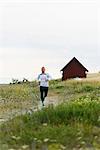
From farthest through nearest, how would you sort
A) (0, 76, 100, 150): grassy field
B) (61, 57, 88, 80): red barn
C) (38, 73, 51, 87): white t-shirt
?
(61, 57, 88, 80): red barn → (38, 73, 51, 87): white t-shirt → (0, 76, 100, 150): grassy field

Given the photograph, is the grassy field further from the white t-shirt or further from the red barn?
the red barn

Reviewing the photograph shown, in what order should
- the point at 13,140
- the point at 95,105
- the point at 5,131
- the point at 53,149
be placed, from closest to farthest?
the point at 53,149
the point at 13,140
the point at 5,131
the point at 95,105

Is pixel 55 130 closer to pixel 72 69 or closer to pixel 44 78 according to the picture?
pixel 44 78

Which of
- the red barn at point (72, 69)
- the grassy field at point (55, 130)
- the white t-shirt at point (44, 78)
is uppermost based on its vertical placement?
the red barn at point (72, 69)

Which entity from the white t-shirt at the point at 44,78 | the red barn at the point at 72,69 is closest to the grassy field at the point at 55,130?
the white t-shirt at the point at 44,78

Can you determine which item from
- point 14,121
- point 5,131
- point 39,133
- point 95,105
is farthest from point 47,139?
point 95,105

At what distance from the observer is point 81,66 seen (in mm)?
73562

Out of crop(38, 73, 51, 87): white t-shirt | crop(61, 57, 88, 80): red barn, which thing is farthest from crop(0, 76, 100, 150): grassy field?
crop(61, 57, 88, 80): red barn

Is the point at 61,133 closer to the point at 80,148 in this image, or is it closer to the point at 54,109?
the point at 80,148

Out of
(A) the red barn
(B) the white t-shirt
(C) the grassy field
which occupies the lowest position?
(C) the grassy field

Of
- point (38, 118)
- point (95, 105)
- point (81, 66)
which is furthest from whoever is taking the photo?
point (81, 66)

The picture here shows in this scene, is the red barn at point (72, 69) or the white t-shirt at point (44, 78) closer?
the white t-shirt at point (44, 78)

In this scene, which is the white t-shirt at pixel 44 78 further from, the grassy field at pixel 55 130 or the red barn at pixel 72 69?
the red barn at pixel 72 69

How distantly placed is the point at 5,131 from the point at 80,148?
8.02 ft
